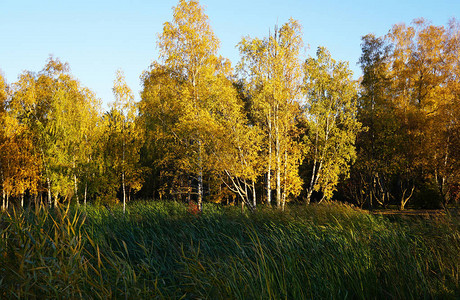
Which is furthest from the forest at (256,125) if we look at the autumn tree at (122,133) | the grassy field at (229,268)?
the grassy field at (229,268)

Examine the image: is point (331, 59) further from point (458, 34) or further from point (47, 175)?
point (47, 175)

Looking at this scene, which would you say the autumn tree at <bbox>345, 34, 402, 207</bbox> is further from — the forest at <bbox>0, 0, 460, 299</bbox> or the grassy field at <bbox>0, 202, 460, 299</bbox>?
the grassy field at <bbox>0, 202, 460, 299</bbox>

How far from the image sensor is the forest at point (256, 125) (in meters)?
14.3

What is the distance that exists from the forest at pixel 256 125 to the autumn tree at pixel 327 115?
2.7 inches

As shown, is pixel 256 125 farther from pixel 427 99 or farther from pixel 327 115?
pixel 427 99

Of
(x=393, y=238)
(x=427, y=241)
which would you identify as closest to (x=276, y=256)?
(x=393, y=238)

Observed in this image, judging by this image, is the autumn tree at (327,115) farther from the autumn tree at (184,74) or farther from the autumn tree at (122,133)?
the autumn tree at (122,133)

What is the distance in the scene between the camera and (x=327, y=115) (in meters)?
16.6

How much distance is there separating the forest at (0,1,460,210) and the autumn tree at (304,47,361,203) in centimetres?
7

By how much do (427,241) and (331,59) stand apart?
43.8 feet

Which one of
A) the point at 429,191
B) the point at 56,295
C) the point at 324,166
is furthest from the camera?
the point at 429,191

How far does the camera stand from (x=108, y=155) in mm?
16828

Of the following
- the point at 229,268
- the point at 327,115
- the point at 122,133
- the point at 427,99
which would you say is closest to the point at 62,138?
the point at 122,133

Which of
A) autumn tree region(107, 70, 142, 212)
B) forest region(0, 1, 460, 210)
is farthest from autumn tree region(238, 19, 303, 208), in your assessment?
autumn tree region(107, 70, 142, 212)
